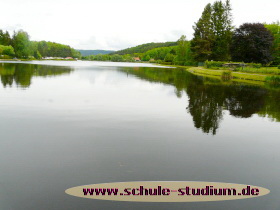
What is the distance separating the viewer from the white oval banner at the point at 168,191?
18.9 feet

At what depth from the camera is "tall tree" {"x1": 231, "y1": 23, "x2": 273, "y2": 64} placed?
201 feet

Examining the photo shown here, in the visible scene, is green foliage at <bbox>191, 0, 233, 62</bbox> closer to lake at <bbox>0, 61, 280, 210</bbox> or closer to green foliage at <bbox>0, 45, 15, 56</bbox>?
lake at <bbox>0, 61, 280, 210</bbox>

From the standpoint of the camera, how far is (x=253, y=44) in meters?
60.2

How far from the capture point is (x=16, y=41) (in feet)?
479

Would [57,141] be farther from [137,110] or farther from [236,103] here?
[236,103]

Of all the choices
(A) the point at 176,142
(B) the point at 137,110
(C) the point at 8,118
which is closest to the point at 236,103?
(B) the point at 137,110

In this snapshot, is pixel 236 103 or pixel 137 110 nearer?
pixel 137 110

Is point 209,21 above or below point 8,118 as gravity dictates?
above

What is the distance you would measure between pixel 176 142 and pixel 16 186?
5.31 meters

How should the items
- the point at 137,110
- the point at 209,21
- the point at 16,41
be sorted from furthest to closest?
the point at 16,41 < the point at 209,21 < the point at 137,110

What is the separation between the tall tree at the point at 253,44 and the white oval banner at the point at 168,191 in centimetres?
6040

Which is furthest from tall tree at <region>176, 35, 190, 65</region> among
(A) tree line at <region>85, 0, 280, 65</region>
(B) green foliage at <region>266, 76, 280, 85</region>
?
(B) green foliage at <region>266, 76, 280, 85</region>

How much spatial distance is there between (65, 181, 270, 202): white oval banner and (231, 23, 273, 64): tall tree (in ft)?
198

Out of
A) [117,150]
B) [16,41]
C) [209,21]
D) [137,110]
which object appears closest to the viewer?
[117,150]
